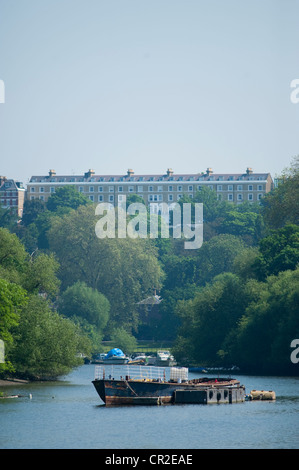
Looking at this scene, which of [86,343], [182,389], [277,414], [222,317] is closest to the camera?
[277,414]

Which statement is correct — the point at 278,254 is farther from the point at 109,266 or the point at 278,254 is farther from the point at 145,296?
the point at 145,296

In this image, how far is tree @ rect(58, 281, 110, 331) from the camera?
474 ft

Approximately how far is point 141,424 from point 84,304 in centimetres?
8491

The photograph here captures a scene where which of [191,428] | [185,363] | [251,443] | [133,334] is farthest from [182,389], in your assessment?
[133,334]

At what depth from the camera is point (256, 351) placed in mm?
102500

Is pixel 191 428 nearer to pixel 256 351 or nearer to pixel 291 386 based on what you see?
pixel 291 386

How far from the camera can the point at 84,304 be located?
14450 centimetres

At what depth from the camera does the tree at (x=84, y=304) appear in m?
144

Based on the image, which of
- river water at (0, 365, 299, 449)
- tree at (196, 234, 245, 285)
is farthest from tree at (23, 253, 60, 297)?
tree at (196, 234, 245, 285)

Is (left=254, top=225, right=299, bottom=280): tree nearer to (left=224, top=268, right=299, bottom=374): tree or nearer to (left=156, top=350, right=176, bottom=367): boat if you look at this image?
(left=224, top=268, right=299, bottom=374): tree

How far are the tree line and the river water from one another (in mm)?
7017

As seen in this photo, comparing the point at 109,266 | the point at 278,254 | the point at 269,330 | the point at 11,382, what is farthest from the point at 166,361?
the point at 11,382

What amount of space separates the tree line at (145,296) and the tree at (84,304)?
0.46ft

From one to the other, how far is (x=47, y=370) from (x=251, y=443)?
3813 centimetres
